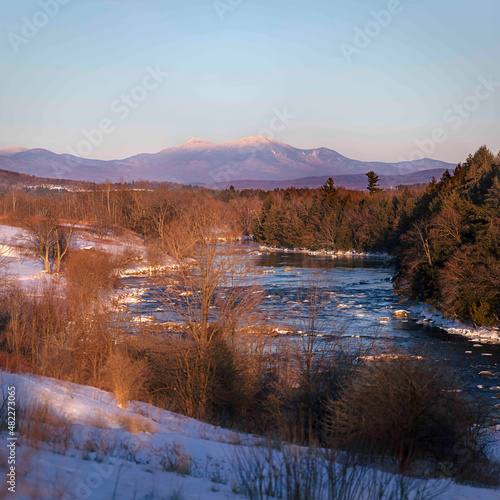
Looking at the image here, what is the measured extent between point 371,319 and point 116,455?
85.0 feet

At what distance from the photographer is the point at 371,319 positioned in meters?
30.4

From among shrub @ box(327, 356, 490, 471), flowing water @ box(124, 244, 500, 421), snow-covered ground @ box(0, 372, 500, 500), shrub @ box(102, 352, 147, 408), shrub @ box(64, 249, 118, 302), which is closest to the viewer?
snow-covered ground @ box(0, 372, 500, 500)

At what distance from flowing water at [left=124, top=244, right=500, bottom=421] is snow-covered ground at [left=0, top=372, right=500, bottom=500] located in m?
6.63

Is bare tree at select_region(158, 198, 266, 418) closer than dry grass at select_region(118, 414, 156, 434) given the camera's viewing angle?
No

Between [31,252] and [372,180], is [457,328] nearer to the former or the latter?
[31,252]

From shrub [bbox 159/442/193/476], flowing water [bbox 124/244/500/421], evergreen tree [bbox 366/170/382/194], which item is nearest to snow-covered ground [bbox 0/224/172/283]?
flowing water [bbox 124/244/500/421]

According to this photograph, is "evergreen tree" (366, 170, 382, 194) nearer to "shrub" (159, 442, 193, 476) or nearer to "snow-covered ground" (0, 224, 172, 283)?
"snow-covered ground" (0, 224, 172, 283)

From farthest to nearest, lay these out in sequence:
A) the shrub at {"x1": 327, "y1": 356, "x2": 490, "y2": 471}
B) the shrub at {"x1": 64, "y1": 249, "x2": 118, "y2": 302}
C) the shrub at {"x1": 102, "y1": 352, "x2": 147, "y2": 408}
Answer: the shrub at {"x1": 64, "y1": 249, "x2": 118, "y2": 302} < the shrub at {"x1": 102, "y1": 352, "x2": 147, "y2": 408} < the shrub at {"x1": 327, "y1": 356, "x2": 490, "y2": 471}

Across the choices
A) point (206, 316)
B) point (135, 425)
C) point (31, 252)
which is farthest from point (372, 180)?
point (135, 425)

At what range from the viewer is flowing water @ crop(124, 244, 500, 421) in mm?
19984

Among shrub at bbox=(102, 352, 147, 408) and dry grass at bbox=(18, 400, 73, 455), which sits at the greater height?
dry grass at bbox=(18, 400, 73, 455)

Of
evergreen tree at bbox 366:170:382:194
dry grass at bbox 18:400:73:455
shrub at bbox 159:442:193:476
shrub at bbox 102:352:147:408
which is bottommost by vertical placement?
shrub at bbox 102:352:147:408

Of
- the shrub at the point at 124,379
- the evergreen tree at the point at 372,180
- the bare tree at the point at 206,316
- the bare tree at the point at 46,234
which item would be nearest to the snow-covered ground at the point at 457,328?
the bare tree at the point at 206,316

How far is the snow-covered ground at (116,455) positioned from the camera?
509cm
